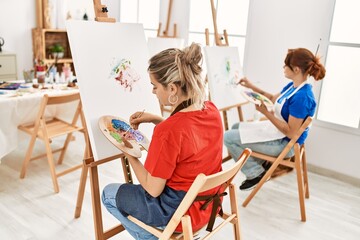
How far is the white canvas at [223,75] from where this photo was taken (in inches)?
110

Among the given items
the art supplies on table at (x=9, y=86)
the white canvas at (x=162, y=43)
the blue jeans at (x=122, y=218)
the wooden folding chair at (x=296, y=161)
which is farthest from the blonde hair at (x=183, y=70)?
the white canvas at (x=162, y=43)

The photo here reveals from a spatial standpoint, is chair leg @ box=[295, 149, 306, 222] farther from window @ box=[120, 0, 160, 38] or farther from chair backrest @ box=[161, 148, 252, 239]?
window @ box=[120, 0, 160, 38]

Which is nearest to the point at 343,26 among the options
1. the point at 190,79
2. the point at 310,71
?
the point at 310,71

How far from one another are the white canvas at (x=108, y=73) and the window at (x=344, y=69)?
1833 millimetres

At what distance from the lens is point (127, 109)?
1862mm

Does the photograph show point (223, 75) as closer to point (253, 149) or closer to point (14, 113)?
point (253, 149)

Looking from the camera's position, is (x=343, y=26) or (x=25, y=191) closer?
(x=25, y=191)

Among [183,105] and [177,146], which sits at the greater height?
[183,105]

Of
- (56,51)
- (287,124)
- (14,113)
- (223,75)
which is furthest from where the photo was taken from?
(56,51)

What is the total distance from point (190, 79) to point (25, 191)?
1829mm

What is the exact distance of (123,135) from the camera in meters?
1.60

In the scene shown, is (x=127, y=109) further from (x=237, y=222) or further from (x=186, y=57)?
(x=237, y=222)

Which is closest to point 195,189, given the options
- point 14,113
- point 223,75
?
point 223,75

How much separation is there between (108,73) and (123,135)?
386 mm
